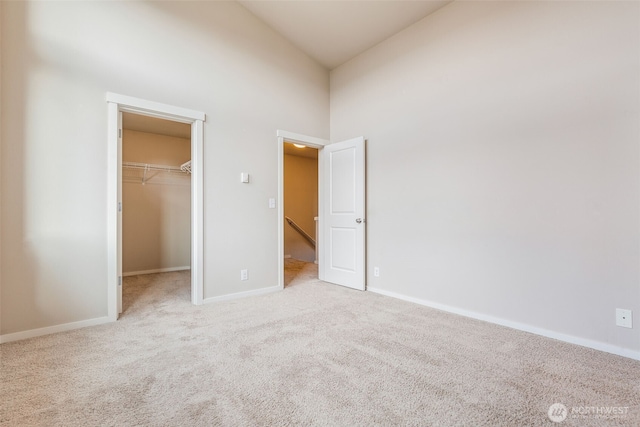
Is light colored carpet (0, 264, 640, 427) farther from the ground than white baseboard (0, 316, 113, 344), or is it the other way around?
white baseboard (0, 316, 113, 344)

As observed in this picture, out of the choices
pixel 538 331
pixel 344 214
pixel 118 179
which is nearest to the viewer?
pixel 538 331

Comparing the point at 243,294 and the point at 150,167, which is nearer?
the point at 243,294

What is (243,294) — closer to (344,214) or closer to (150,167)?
(344,214)

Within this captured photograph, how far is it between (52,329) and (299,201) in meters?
5.00

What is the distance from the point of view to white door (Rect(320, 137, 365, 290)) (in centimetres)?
361

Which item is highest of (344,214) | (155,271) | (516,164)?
(516,164)

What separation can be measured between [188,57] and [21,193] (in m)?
1.91

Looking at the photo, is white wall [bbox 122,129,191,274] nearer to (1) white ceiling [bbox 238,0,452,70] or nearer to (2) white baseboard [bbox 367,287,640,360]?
(1) white ceiling [bbox 238,0,452,70]

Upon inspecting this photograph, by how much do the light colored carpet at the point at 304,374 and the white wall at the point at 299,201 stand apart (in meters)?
4.02

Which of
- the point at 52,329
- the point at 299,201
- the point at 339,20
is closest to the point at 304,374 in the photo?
the point at 52,329

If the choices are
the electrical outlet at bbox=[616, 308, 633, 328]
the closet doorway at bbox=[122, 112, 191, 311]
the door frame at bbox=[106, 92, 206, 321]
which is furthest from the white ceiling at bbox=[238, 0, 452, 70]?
the electrical outlet at bbox=[616, 308, 633, 328]

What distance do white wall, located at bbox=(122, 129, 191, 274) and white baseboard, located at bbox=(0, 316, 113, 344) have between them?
2.29 metres

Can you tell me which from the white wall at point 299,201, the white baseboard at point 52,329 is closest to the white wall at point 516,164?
the white baseboard at point 52,329

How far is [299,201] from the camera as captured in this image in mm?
6816
